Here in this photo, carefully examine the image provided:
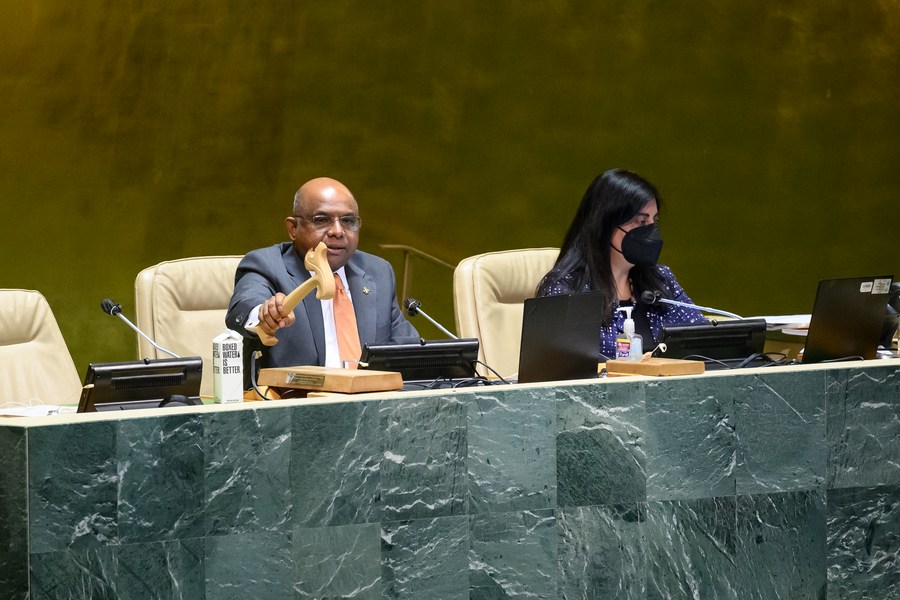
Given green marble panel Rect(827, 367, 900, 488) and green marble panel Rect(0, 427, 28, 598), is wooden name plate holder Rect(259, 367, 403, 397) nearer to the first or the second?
green marble panel Rect(0, 427, 28, 598)

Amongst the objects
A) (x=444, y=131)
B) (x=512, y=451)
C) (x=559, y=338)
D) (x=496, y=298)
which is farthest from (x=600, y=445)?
(x=444, y=131)

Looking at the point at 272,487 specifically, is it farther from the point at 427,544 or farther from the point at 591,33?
the point at 591,33

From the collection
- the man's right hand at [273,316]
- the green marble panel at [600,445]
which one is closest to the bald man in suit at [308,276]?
the man's right hand at [273,316]

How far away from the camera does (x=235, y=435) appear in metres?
1.88

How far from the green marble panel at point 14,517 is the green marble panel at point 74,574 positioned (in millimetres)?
20

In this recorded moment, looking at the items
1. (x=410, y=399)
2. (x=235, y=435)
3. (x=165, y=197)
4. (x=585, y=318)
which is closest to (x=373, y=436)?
(x=410, y=399)

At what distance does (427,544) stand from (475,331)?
148 centimetres

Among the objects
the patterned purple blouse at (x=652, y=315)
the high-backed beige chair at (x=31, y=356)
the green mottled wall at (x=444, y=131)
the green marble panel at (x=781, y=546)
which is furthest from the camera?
the green mottled wall at (x=444, y=131)

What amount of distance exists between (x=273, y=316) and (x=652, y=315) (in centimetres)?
130

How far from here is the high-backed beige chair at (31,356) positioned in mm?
3004

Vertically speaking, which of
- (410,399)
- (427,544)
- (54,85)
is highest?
(54,85)

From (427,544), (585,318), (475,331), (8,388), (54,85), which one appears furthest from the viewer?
(54,85)

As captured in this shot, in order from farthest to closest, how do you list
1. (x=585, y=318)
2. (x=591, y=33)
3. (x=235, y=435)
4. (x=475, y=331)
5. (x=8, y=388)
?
1. (x=591, y=33)
2. (x=475, y=331)
3. (x=8, y=388)
4. (x=585, y=318)
5. (x=235, y=435)

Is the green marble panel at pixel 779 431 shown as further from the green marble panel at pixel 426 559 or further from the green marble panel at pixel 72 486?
the green marble panel at pixel 72 486
